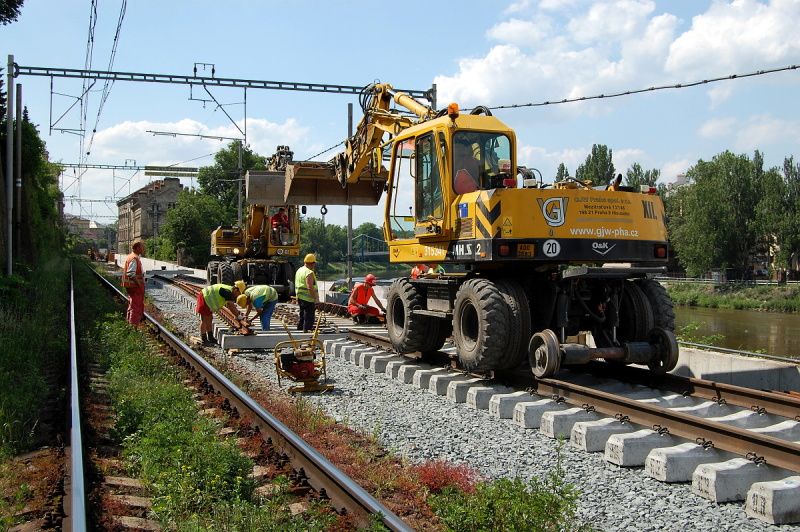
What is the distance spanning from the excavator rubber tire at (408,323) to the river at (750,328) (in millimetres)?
14899

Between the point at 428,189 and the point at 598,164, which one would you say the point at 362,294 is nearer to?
the point at 428,189

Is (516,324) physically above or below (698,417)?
above

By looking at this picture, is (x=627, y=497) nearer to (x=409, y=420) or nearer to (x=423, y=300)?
(x=409, y=420)

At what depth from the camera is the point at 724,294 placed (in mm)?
54906

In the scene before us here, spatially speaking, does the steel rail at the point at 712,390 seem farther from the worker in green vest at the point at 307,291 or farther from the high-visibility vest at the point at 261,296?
the high-visibility vest at the point at 261,296

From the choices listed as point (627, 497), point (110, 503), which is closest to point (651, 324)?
point (627, 497)

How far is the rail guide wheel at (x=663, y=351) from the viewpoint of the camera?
→ 8250 millimetres

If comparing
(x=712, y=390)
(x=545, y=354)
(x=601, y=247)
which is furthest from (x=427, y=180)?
(x=712, y=390)

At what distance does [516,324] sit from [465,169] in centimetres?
210

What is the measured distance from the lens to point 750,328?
36781 mm

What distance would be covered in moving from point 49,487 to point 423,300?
6278mm

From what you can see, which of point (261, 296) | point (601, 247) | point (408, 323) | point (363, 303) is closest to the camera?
point (601, 247)

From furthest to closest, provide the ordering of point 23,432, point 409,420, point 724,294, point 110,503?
point 724,294 < point 409,420 < point 23,432 < point 110,503

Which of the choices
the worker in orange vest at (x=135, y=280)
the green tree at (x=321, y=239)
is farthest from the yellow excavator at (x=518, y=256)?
the green tree at (x=321, y=239)
